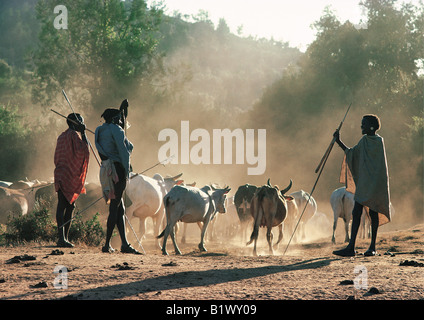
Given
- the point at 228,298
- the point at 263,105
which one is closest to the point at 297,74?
the point at 263,105

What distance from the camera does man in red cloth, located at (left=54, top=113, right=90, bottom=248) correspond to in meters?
9.71

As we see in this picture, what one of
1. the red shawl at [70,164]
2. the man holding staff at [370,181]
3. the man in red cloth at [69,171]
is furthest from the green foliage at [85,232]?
the man holding staff at [370,181]

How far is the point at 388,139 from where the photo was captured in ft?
116

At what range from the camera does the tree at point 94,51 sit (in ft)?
119

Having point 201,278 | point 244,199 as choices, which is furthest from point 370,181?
point 244,199

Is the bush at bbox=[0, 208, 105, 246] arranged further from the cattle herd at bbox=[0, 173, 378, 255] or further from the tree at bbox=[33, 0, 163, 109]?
the tree at bbox=[33, 0, 163, 109]

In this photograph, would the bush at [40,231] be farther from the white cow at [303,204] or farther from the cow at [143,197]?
the white cow at [303,204]

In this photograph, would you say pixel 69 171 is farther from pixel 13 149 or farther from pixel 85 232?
pixel 13 149

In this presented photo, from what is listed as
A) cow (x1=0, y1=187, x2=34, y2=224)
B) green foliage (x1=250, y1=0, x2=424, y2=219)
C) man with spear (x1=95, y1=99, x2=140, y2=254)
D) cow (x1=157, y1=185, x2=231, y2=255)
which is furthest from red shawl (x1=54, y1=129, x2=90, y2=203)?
green foliage (x1=250, y1=0, x2=424, y2=219)

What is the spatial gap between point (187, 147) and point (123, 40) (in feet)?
29.0

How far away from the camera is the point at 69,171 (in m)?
9.87

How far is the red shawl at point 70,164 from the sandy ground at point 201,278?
1.12 metres

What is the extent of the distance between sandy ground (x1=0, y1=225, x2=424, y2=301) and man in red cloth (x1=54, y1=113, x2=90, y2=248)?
0.66m

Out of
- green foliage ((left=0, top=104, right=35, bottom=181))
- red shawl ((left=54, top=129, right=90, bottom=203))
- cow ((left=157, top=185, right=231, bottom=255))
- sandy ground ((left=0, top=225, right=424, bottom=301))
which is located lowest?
sandy ground ((left=0, top=225, right=424, bottom=301))
